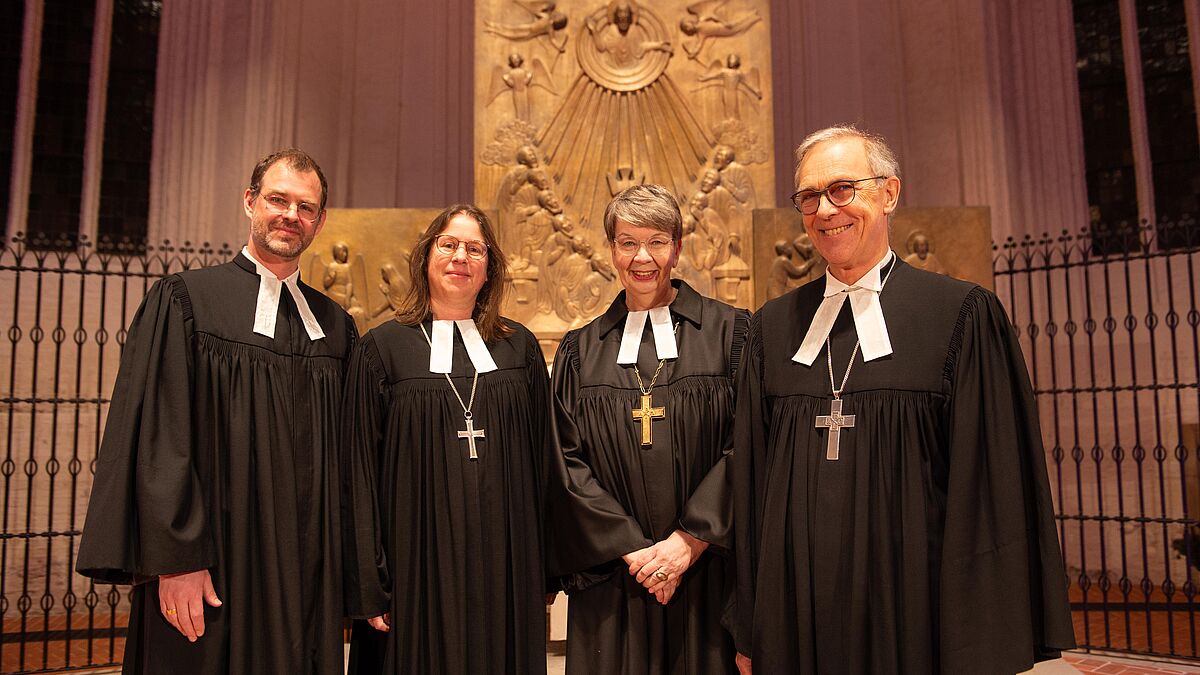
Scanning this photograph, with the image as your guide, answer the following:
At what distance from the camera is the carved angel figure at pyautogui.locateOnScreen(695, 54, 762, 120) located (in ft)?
27.6

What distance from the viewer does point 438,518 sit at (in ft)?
10.6

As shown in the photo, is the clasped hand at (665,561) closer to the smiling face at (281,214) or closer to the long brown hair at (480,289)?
the long brown hair at (480,289)

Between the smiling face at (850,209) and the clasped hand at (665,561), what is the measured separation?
3.37 ft

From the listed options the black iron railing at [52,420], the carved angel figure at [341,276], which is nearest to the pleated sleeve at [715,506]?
the carved angel figure at [341,276]

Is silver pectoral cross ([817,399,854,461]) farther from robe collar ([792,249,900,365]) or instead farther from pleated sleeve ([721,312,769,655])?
pleated sleeve ([721,312,769,655])

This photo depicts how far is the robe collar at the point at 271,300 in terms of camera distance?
10.2 feet

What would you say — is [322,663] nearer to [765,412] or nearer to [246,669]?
[246,669]

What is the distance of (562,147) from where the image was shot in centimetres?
848

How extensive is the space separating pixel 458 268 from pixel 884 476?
1750 mm

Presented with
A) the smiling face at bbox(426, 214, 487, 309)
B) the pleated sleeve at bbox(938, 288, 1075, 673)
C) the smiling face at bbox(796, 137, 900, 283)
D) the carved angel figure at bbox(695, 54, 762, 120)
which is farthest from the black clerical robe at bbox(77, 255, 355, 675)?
the carved angel figure at bbox(695, 54, 762, 120)

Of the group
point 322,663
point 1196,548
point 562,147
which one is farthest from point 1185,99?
point 322,663

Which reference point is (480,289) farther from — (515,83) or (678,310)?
(515,83)

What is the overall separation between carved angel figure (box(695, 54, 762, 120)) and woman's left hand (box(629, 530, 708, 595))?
6108 millimetres

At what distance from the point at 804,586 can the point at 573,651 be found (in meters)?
0.96
